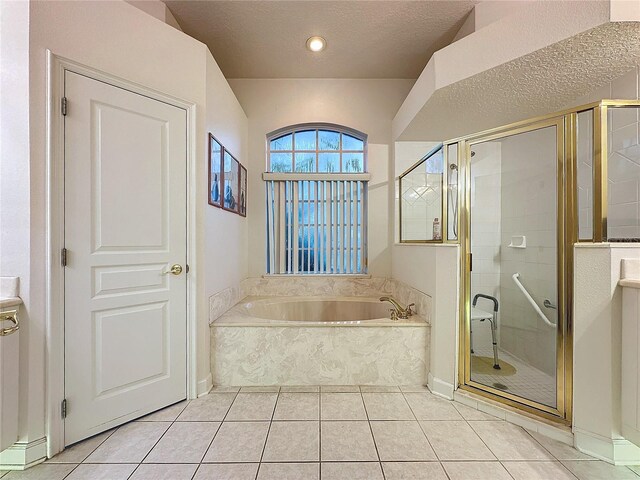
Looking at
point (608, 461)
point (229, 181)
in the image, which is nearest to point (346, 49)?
point (229, 181)

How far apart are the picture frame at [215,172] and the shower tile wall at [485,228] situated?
6.31ft

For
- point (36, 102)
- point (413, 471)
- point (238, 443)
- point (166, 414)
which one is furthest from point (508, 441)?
point (36, 102)

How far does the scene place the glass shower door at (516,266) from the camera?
1.71m

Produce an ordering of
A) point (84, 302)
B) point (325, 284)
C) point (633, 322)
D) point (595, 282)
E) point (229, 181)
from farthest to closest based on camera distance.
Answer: point (325, 284)
point (229, 181)
point (84, 302)
point (595, 282)
point (633, 322)

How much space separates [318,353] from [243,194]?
1873 mm

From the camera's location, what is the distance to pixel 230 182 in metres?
2.64

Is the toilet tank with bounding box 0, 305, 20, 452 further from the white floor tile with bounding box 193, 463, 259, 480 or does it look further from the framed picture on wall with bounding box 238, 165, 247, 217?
the framed picture on wall with bounding box 238, 165, 247, 217

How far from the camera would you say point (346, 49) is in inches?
108

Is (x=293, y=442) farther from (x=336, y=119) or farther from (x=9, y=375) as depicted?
(x=336, y=119)

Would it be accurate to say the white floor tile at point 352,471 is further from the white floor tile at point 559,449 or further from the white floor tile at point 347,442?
the white floor tile at point 559,449

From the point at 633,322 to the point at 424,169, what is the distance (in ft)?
5.76

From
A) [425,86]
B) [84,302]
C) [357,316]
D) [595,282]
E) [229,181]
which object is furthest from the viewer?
[357,316]

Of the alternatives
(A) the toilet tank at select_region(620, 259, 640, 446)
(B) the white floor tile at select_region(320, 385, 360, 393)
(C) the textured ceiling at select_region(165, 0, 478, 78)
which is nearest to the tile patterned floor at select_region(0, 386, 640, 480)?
(B) the white floor tile at select_region(320, 385, 360, 393)

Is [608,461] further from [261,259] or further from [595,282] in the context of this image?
[261,259]
